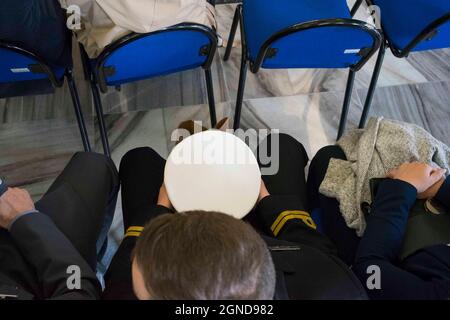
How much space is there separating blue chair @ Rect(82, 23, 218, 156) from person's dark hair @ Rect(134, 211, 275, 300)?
2.07 feet

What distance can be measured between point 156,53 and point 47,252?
0.59 metres

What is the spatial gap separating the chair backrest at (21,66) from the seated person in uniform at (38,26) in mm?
30

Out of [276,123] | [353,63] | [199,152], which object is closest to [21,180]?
[199,152]

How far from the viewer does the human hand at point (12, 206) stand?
96 cm

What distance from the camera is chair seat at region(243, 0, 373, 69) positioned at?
116 centimetres

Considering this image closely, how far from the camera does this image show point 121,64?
46.7 inches

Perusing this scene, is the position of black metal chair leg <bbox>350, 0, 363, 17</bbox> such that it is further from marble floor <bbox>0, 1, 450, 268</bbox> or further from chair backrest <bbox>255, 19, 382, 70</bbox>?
chair backrest <bbox>255, 19, 382, 70</bbox>

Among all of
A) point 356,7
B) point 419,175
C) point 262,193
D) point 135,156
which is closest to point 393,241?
point 419,175

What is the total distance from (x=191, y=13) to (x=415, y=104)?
1.10 m

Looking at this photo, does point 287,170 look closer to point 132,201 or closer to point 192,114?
point 132,201

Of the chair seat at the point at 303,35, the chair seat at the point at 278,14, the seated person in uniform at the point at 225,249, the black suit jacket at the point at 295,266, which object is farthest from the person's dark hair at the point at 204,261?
the chair seat at the point at 278,14

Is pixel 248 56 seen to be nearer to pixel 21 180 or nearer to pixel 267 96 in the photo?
pixel 267 96

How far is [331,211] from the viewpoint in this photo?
1131 mm

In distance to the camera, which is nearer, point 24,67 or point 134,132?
point 24,67
